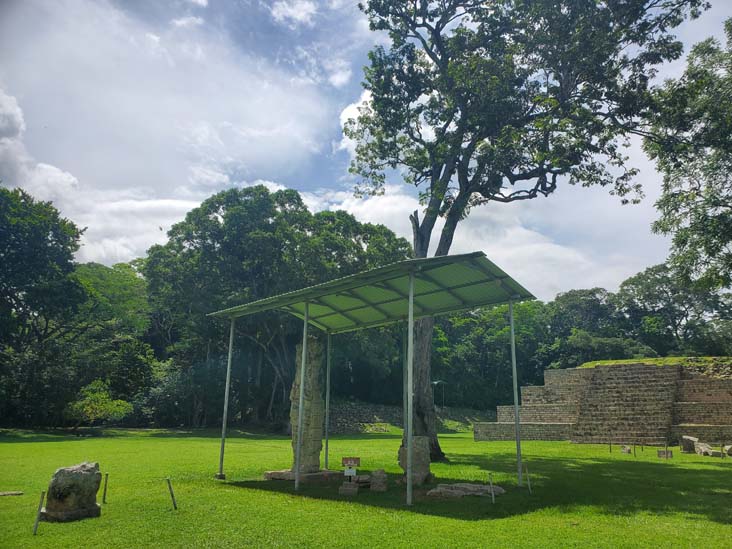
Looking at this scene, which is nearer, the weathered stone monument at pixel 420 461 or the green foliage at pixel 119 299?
the weathered stone monument at pixel 420 461

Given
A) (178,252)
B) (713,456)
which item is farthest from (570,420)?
(178,252)

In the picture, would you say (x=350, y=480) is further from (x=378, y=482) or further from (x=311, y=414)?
(x=311, y=414)

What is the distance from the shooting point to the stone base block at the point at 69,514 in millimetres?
6934

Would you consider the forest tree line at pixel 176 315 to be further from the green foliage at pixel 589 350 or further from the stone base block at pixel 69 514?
the stone base block at pixel 69 514

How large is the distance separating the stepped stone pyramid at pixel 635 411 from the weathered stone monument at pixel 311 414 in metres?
15.7

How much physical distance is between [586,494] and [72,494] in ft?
26.3

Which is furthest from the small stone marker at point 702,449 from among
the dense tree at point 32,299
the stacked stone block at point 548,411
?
the dense tree at point 32,299

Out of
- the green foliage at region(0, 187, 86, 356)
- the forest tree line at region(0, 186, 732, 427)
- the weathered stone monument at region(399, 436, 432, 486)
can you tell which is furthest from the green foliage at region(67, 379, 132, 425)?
the weathered stone monument at region(399, 436, 432, 486)

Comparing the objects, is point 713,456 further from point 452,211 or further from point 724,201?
point 452,211

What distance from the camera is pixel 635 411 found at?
2352cm

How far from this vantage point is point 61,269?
98.8ft

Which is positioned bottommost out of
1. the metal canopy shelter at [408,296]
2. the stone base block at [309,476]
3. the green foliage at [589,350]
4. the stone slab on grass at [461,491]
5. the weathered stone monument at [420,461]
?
the stone base block at [309,476]

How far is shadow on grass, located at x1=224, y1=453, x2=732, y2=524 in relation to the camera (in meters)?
7.70

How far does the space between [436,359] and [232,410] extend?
19.5 metres
